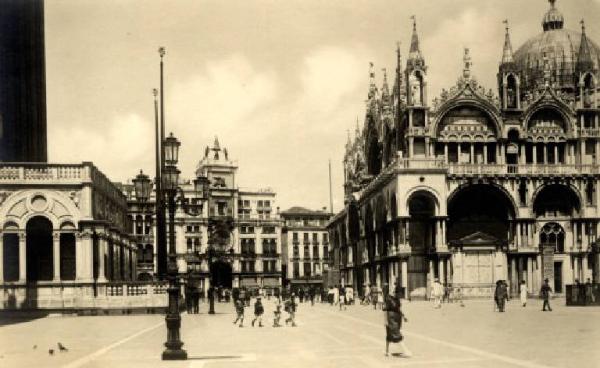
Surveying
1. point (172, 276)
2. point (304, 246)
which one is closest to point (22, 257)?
point (172, 276)

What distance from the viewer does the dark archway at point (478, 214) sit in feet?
204

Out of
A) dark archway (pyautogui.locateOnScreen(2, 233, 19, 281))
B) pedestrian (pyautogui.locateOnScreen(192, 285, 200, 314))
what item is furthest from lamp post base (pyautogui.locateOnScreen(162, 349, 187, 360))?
pedestrian (pyautogui.locateOnScreen(192, 285, 200, 314))

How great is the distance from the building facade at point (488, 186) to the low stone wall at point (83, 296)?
22.1 m

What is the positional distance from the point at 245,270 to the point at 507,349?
107 m

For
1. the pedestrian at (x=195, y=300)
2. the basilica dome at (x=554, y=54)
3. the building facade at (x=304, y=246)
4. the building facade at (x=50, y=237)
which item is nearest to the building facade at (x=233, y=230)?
the building facade at (x=304, y=246)

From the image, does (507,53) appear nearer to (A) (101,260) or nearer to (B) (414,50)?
(B) (414,50)

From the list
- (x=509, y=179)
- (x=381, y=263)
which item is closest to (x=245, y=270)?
(x=381, y=263)

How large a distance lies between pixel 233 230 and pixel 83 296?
83.6 meters

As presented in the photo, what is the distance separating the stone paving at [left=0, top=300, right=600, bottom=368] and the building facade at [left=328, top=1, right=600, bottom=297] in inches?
1026

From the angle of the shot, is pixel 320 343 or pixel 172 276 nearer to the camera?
pixel 172 276

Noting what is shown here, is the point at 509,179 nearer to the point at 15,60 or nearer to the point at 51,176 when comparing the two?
the point at 51,176

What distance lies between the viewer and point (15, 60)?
2989cm

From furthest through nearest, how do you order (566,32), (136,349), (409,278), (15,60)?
1. (566,32)
2. (409,278)
3. (15,60)
4. (136,349)

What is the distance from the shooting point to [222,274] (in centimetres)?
12475
